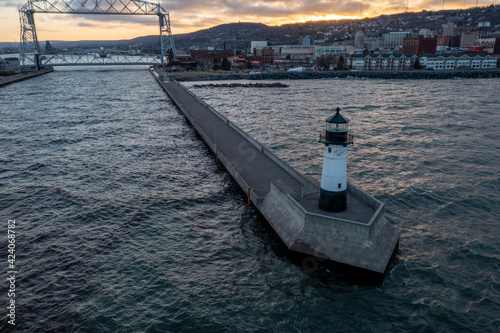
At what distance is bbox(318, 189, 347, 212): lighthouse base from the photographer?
16844 mm

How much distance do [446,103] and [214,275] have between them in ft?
217

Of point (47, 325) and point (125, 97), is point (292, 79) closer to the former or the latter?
point (125, 97)

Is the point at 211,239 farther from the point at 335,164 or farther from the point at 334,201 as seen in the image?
the point at 335,164

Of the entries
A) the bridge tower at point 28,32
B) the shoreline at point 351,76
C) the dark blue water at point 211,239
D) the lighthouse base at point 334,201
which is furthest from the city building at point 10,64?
the lighthouse base at point 334,201

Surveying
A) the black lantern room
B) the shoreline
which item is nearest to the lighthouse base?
the black lantern room

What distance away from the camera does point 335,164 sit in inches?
658

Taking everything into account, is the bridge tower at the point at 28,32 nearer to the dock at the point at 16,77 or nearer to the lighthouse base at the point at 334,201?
the dock at the point at 16,77

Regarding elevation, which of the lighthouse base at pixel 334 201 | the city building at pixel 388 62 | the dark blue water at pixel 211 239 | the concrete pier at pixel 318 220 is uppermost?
the city building at pixel 388 62

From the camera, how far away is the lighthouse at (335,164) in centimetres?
1625

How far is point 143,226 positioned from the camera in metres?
20.7

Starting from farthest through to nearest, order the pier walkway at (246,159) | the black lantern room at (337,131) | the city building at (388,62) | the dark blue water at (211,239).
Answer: the city building at (388,62) < the pier walkway at (246,159) < the black lantern room at (337,131) < the dark blue water at (211,239)

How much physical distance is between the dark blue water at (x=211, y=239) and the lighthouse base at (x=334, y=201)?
3117 millimetres

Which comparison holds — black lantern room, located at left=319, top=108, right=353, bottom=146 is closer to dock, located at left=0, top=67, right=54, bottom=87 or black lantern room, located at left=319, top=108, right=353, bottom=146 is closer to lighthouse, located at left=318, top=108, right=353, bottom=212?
lighthouse, located at left=318, top=108, right=353, bottom=212

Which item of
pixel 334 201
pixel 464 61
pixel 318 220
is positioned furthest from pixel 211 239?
pixel 464 61
